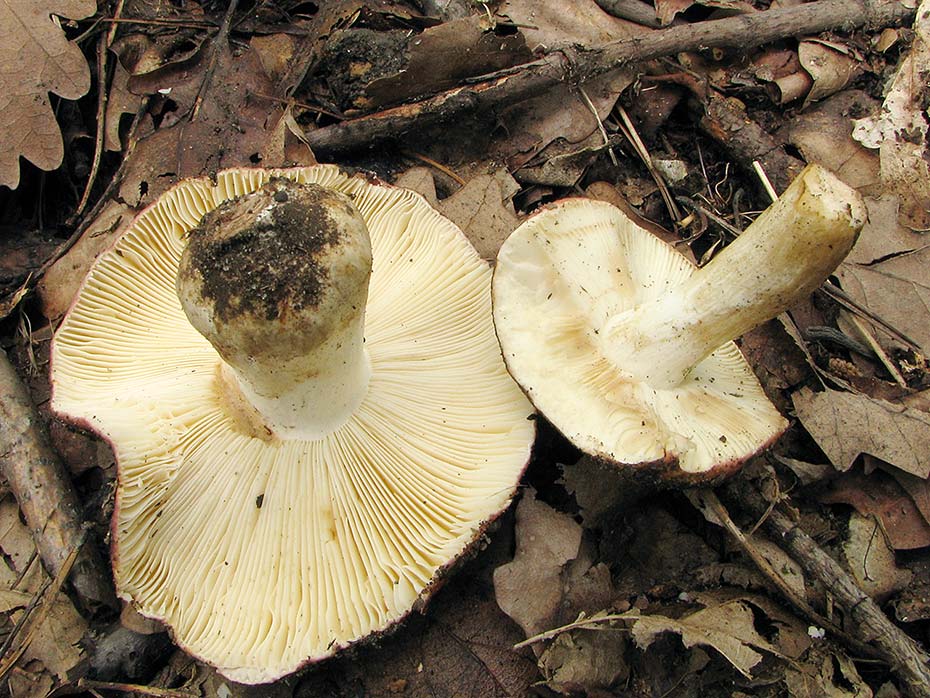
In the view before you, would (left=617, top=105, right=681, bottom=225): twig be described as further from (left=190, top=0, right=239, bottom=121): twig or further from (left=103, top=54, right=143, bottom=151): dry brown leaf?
(left=103, top=54, right=143, bottom=151): dry brown leaf

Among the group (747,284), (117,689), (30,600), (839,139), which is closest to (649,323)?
(747,284)

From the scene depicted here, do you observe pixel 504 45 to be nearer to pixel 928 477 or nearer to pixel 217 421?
pixel 217 421

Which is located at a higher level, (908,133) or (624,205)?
(624,205)

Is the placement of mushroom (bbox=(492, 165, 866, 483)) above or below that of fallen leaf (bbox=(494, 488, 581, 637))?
above

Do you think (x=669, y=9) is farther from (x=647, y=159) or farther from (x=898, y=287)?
(x=898, y=287)

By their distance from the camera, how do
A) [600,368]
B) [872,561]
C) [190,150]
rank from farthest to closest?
[190,150]
[872,561]
[600,368]

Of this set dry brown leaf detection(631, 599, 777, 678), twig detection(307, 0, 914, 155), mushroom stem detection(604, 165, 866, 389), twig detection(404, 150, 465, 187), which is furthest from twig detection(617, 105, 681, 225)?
dry brown leaf detection(631, 599, 777, 678)

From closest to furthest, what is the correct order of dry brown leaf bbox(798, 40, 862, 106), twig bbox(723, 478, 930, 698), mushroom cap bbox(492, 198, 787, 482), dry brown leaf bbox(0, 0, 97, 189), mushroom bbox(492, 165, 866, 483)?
mushroom bbox(492, 165, 866, 483)
mushroom cap bbox(492, 198, 787, 482)
twig bbox(723, 478, 930, 698)
dry brown leaf bbox(0, 0, 97, 189)
dry brown leaf bbox(798, 40, 862, 106)
